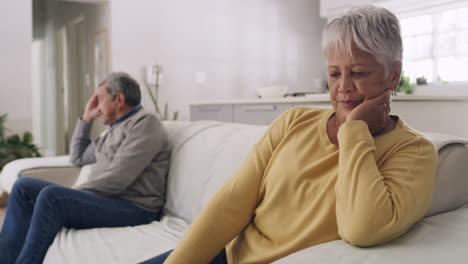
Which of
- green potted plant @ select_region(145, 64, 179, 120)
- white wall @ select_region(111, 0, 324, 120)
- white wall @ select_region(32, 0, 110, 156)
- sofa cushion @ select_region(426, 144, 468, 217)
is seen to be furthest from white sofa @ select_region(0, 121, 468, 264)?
white wall @ select_region(32, 0, 110, 156)

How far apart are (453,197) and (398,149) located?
31 cm

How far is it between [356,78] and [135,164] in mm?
1277

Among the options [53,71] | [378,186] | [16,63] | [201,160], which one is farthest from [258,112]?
[53,71]

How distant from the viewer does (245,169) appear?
1.17 metres

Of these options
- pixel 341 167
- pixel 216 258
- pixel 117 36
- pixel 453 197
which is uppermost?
pixel 117 36

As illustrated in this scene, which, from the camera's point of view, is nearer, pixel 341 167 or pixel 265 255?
pixel 341 167

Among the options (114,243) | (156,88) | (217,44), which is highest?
(217,44)

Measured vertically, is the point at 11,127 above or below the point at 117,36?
below

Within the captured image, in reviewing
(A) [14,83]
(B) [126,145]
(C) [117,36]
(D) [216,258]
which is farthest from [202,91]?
(D) [216,258]

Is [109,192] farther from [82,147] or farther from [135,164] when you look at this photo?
[82,147]

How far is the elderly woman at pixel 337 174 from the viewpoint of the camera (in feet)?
3.00

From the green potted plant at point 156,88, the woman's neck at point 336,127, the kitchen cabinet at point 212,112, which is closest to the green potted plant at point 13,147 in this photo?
the green potted plant at point 156,88

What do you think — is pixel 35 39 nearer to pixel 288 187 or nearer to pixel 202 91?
pixel 202 91

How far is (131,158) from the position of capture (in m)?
2.02
